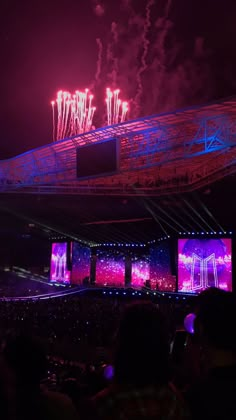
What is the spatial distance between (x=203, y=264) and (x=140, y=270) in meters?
6.53

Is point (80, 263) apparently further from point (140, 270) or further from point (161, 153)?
point (161, 153)

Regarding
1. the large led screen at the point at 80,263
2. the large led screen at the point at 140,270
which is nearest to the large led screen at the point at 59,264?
the large led screen at the point at 80,263

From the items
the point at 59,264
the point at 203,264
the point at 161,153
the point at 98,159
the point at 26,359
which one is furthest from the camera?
the point at 59,264

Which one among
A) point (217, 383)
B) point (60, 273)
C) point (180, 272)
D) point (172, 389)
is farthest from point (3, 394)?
point (60, 273)

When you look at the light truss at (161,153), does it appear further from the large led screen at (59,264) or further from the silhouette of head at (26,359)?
the silhouette of head at (26,359)

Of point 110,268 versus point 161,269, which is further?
point 110,268

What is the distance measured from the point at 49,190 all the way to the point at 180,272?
30.6 feet

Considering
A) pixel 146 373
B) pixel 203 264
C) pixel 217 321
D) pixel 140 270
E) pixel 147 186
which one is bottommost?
pixel 146 373

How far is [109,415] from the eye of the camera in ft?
A: 6.51

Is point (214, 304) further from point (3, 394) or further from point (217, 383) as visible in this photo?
point (3, 394)

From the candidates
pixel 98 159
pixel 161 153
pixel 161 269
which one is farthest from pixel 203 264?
pixel 98 159

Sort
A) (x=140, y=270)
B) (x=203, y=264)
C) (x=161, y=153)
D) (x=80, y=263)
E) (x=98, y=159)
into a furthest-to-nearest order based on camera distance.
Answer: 1. (x=80, y=263)
2. (x=140, y=270)
3. (x=161, y=153)
4. (x=203, y=264)
5. (x=98, y=159)

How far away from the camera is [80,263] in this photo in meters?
32.7

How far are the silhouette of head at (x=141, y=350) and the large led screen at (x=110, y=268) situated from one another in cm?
2836
